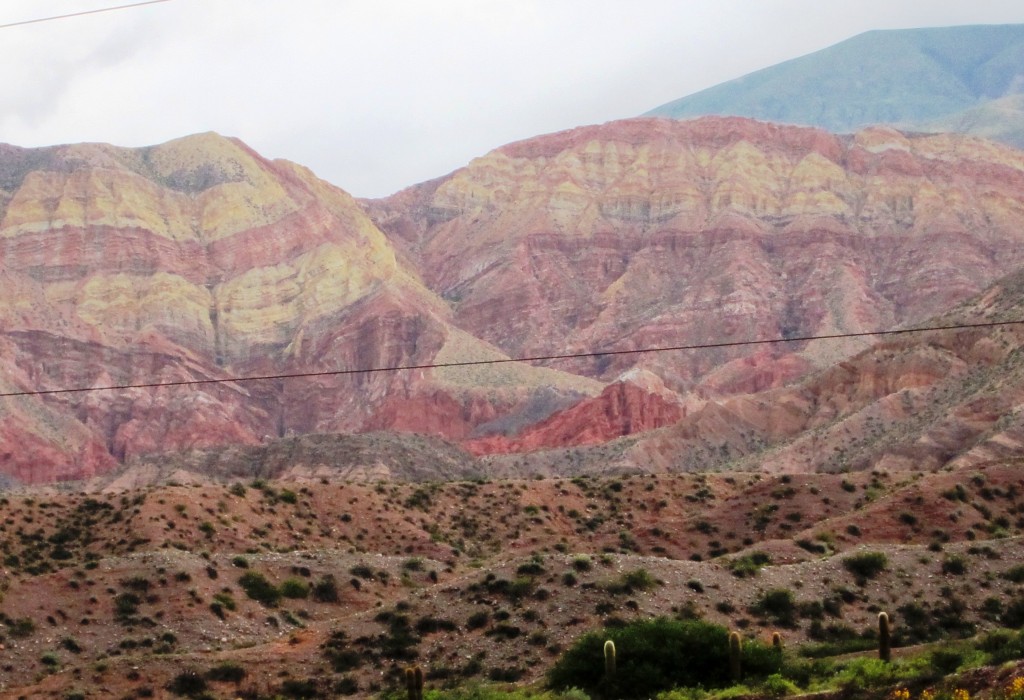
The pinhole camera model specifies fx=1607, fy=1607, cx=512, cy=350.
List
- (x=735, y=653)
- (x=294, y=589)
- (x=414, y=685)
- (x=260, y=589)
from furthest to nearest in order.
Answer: (x=294, y=589)
(x=260, y=589)
(x=735, y=653)
(x=414, y=685)

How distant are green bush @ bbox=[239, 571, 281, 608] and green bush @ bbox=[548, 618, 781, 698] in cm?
1946

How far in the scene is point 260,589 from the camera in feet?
170

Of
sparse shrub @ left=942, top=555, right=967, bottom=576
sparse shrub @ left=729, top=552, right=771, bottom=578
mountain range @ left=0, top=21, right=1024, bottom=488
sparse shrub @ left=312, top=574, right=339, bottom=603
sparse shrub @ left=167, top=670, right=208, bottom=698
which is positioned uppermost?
mountain range @ left=0, top=21, right=1024, bottom=488

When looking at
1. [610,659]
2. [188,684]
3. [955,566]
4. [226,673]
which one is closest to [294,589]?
[226,673]

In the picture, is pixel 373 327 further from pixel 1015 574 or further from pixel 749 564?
pixel 1015 574

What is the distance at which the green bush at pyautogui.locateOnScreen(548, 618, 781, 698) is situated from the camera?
31.2 metres

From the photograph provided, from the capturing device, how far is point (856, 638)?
3916 centimetres

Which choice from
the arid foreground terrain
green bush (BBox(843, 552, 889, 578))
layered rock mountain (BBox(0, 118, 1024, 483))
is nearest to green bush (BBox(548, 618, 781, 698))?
the arid foreground terrain

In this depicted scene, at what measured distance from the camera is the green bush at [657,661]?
3125cm

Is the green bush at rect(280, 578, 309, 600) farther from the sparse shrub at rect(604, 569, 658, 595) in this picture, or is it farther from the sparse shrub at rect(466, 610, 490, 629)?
the sparse shrub at rect(604, 569, 658, 595)

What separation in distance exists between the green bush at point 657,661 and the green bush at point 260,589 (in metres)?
19.5

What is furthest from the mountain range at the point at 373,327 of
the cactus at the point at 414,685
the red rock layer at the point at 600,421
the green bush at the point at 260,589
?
the cactus at the point at 414,685

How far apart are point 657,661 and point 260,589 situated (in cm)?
2285

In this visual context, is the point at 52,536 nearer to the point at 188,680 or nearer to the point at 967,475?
the point at 188,680
